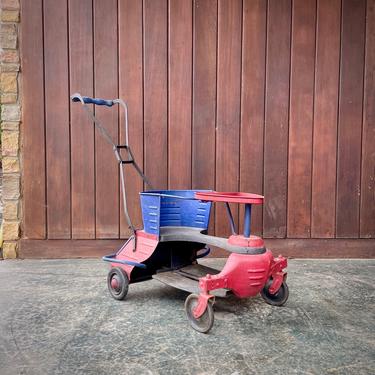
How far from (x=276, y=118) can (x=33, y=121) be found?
1.85 meters

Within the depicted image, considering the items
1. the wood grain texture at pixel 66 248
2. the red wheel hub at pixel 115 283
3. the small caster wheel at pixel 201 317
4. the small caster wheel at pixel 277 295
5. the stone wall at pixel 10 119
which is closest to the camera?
the small caster wheel at pixel 201 317

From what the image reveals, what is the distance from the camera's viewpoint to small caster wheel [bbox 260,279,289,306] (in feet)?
7.44

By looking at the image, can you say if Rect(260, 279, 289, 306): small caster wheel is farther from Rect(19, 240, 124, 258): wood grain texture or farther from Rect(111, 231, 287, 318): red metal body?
Rect(19, 240, 124, 258): wood grain texture

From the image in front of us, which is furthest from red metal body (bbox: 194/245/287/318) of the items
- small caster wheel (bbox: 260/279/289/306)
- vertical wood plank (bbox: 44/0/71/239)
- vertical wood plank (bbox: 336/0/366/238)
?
vertical wood plank (bbox: 44/0/71/239)

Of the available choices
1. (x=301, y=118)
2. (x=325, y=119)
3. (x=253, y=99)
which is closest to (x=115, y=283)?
(x=253, y=99)

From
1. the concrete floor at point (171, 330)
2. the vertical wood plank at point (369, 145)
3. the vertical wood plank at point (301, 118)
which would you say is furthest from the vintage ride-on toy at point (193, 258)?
the vertical wood plank at point (369, 145)

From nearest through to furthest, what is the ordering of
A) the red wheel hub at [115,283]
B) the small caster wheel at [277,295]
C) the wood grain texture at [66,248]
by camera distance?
the small caster wheel at [277,295] → the red wheel hub at [115,283] → the wood grain texture at [66,248]

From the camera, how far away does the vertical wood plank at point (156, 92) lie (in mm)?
3197

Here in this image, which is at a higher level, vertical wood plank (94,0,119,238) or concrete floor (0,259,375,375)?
vertical wood plank (94,0,119,238)

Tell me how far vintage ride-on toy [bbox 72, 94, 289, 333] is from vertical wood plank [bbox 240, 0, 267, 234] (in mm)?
906

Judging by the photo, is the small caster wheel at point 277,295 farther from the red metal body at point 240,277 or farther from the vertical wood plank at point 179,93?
the vertical wood plank at point 179,93

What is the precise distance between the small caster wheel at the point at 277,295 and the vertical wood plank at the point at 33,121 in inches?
71.0

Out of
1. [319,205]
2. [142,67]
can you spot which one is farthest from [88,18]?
[319,205]

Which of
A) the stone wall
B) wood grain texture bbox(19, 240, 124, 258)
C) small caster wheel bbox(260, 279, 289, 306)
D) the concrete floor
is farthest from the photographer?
wood grain texture bbox(19, 240, 124, 258)
